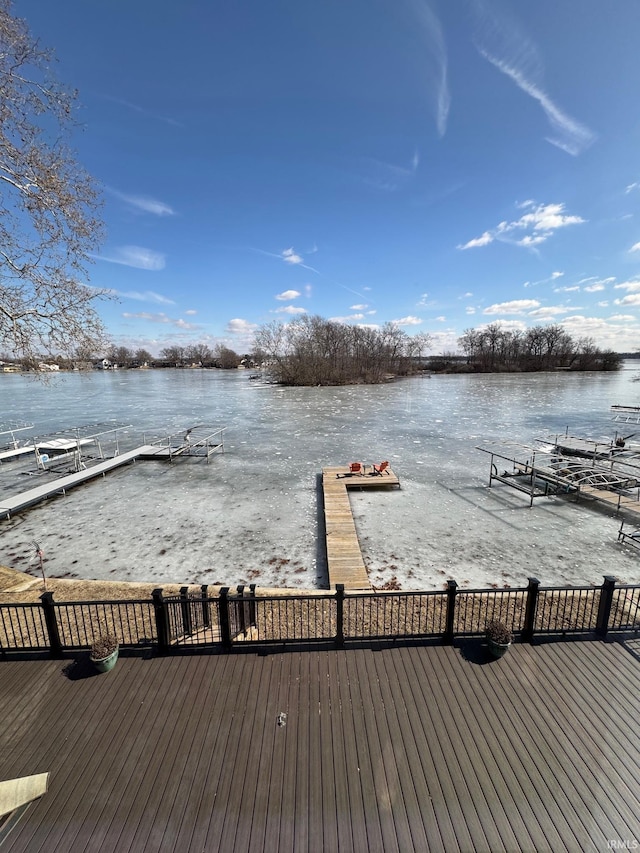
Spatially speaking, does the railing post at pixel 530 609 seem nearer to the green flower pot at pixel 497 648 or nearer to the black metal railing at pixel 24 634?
the green flower pot at pixel 497 648

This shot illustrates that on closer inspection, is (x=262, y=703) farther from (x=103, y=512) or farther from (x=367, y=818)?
(x=103, y=512)

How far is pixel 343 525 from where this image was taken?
384 inches

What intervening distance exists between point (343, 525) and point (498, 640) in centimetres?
544

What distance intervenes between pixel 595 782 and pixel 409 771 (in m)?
1.64

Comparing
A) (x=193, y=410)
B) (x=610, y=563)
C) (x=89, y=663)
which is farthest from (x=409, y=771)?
(x=193, y=410)

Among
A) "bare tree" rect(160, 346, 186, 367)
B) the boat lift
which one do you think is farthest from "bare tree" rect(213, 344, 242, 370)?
the boat lift

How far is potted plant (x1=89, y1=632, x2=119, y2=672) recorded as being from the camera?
438cm

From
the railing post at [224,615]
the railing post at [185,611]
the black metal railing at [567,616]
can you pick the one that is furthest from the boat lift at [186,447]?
the black metal railing at [567,616]

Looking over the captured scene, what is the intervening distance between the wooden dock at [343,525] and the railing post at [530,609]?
281cm

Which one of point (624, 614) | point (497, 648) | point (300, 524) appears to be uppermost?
point (497, 648)

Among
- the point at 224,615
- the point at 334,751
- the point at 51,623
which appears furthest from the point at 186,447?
the point at 334,751

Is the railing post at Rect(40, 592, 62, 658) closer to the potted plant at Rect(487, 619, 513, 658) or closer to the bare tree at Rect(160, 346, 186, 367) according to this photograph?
the potted plant at Rect(487, 619, 513, 658)

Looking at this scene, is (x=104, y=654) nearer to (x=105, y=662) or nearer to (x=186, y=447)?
(x=105, y=662)

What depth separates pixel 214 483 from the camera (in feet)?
44.4
